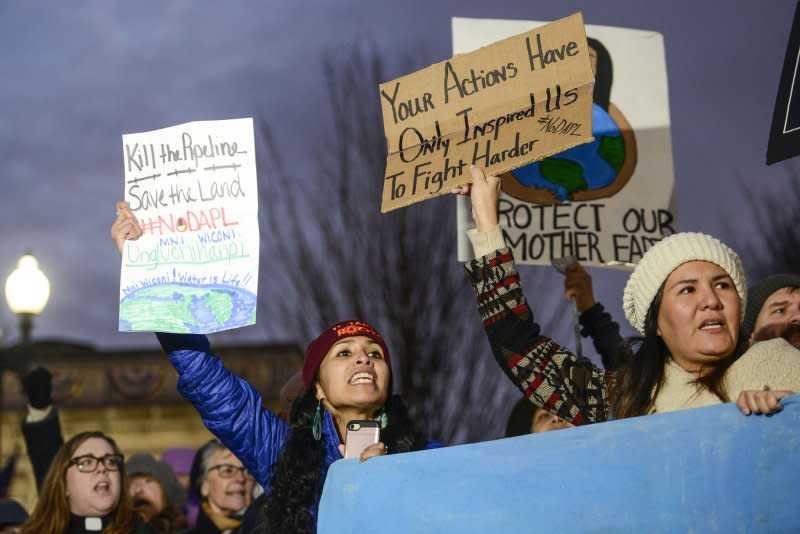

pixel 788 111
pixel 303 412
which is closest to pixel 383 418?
pixel 303 412

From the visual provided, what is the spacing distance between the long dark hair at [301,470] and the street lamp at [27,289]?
6.41 metres

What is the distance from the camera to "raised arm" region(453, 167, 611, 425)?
314 cm

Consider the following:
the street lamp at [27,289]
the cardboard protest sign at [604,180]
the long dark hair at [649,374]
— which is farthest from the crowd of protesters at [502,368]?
the street lamp at [27,289]

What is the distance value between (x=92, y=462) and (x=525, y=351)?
7.01ft

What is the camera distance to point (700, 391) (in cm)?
284

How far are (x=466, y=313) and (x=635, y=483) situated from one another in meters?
14.2

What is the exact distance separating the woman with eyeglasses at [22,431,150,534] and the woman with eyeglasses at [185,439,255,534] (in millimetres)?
819

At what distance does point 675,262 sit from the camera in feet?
9.69

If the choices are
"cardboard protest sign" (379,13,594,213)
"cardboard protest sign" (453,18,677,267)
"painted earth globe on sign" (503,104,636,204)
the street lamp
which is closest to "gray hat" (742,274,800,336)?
"cardboard protest sign" (379,13,594,213)

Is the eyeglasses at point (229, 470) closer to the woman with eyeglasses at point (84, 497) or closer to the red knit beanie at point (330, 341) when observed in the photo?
the woman with eyeglasses at point (84, 497)

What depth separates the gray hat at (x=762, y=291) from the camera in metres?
4.02

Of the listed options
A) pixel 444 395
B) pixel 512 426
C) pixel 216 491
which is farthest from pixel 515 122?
pixel 444 395

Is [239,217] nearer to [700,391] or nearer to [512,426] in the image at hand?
[700,391]

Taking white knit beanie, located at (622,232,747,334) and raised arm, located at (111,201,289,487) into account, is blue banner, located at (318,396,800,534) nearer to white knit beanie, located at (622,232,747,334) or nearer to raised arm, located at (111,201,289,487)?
white knit beanie, located at (622,232,747,334)
